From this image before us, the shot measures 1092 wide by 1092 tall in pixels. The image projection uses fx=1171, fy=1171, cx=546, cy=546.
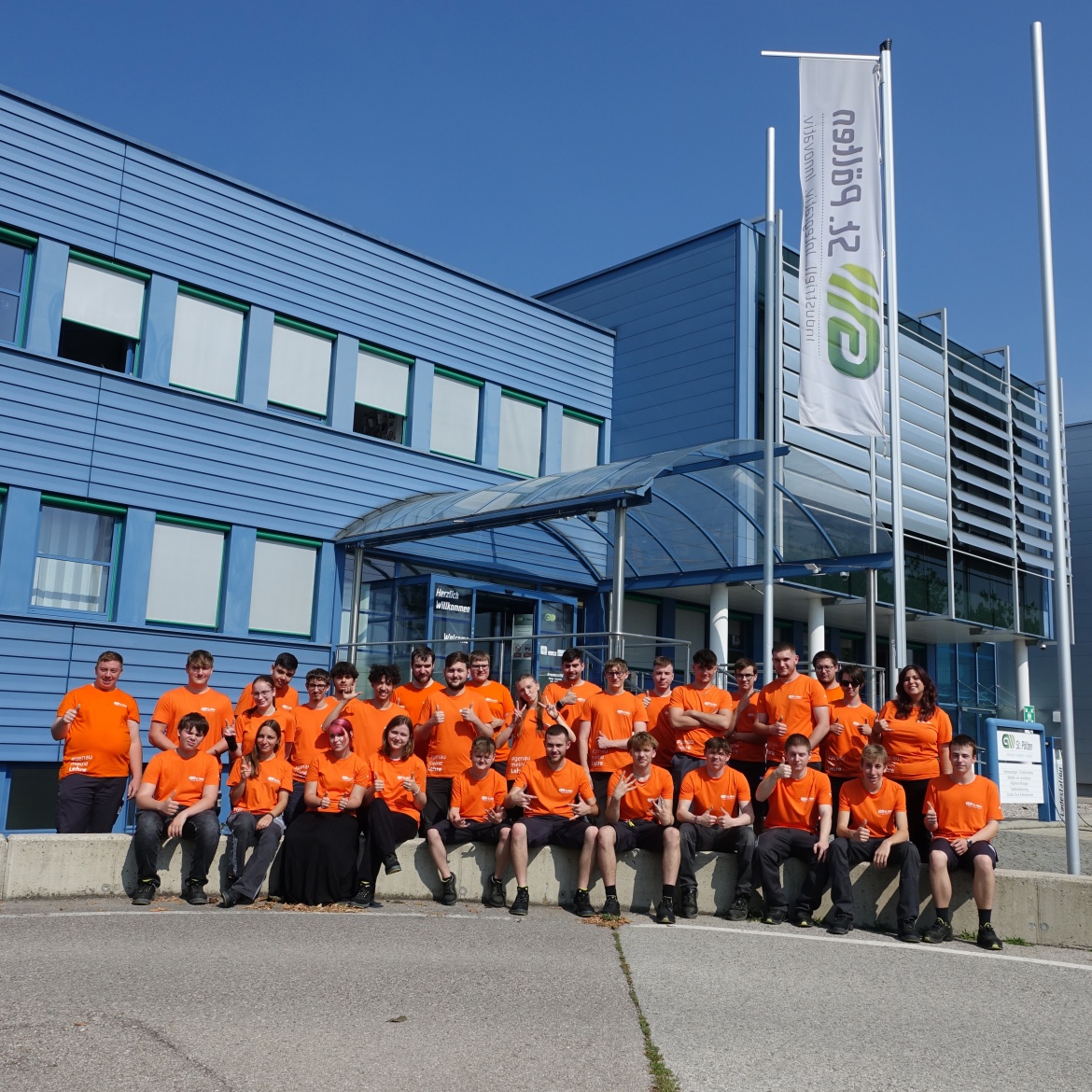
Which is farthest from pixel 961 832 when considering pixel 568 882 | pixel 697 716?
pixel 568 882

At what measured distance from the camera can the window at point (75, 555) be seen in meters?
14.4

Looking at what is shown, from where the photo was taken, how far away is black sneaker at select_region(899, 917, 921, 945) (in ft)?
27.0

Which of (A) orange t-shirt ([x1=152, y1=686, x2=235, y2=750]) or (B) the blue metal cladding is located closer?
(A) orange t-shirt ([x1=152, y1=686, x2=235, y2=750])

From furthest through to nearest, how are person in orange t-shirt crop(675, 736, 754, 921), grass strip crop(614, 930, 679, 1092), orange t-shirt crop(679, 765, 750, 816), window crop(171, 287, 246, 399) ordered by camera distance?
window crop(171, 287, 246, 399) → orange t-shirt crop(679, 765, 750, 816) → person in orange t-shirt crop(675, 736, 754, 921) → grass strip crop(614, 930, 679, 1092)

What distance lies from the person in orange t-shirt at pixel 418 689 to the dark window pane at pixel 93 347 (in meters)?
7.16

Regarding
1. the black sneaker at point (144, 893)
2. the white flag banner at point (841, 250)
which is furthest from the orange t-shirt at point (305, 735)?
the white flag banner at point (841, 250)

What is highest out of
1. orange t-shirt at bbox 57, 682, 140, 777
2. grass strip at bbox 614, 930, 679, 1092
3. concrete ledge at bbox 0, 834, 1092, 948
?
orange t-shirt at bbox 57, 682, 140, 777

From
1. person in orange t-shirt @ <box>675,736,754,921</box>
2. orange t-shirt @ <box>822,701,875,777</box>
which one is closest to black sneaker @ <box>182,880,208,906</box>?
person in orange t-shirt @ <box>675,736,754,921</box>

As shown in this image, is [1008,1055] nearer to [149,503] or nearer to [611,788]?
[611,788]

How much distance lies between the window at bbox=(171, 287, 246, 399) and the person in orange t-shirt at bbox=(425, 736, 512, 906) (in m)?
8.67

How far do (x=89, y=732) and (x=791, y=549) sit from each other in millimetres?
10490

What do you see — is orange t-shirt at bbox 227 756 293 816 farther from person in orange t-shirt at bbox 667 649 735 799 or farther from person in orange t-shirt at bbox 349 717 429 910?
person in orange t-shirt at bbox 667 649 735 799

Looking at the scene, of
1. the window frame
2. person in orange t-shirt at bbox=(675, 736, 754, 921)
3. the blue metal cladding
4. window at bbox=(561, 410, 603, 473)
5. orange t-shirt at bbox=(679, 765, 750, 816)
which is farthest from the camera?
window at bbox=(561, 410, 603, 473)

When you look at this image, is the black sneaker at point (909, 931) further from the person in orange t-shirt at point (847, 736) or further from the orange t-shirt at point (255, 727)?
the orange t-shirt at point (255, 727)
